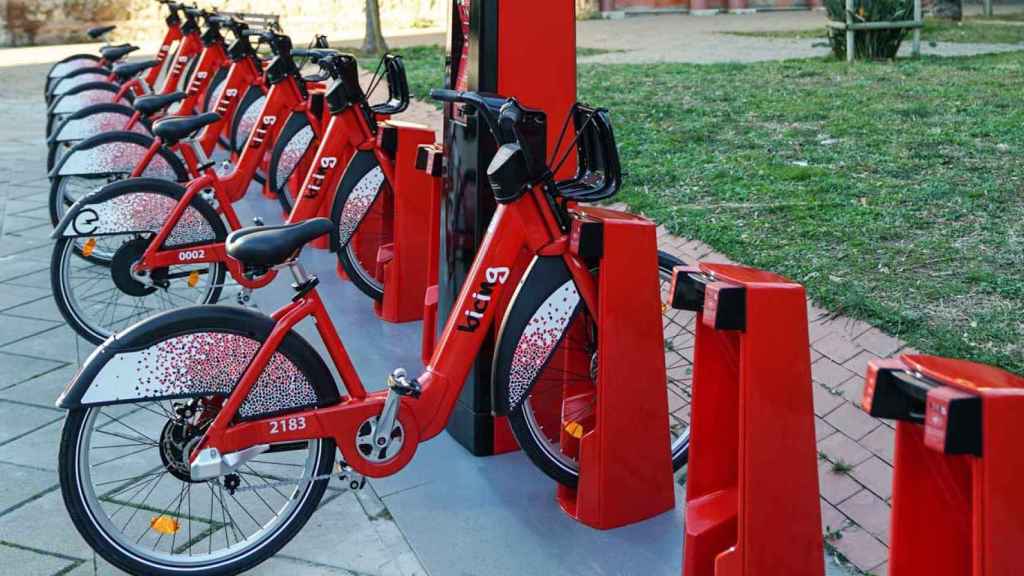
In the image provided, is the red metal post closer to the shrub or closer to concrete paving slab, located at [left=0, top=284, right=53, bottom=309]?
concrete paving slab, located at [left=0, top=284, right=53, bottom=309]

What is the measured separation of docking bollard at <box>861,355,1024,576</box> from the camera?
2.09 meters

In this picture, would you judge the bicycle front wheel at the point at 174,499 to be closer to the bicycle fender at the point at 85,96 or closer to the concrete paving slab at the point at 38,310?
the concrete paving slab at the point at 38,310

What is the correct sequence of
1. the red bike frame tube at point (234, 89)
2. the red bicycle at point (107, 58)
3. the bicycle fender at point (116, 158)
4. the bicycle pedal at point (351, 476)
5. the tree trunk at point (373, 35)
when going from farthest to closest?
the tree trunk at point (373, 35), the red bicycle at point (107, 58), the red bike frame tube at point (234, 89), the bicycle fender at point (116, 158), the bicycle pedal at point (351, 476)

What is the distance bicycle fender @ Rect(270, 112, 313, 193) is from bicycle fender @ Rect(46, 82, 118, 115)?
7.61 ft

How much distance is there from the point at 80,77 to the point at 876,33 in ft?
22.2

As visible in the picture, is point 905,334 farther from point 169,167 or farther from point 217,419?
point 169,167

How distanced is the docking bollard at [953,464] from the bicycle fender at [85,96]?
6.93 metres

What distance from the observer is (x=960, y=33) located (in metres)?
13.6

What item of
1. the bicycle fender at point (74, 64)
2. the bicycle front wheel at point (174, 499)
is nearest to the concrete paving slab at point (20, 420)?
the bicycle front wheel at point (174, 499)

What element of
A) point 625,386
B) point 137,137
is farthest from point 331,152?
point 625,386

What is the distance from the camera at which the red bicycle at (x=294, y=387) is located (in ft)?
10.5

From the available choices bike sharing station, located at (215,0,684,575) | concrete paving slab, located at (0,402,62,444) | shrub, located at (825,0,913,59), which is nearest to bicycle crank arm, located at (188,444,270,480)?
bike sharing station, located at (215,0,684,575)

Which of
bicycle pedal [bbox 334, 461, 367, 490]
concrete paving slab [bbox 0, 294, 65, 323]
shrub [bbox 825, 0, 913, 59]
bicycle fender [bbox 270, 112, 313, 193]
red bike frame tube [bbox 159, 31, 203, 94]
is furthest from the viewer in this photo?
shrub [bbox 825, 0, 913, 59]

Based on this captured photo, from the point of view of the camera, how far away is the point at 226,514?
3574 mm
